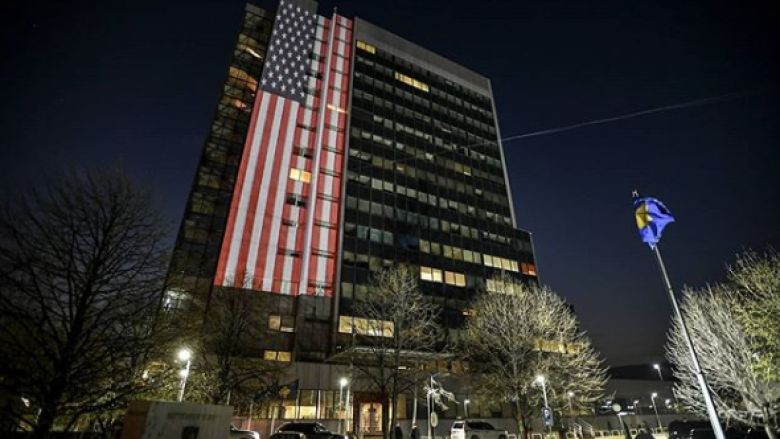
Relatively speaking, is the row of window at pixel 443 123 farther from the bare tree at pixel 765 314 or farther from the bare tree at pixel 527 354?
the bare tree at pixel 765 314

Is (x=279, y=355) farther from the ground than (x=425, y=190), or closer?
closer

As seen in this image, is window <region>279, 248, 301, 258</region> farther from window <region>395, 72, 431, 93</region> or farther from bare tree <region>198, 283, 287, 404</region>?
window <region>395, 72, 431, 93</region>

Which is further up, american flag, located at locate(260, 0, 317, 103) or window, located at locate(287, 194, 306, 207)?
american flag, located at locate(260, 0, 317, 103)

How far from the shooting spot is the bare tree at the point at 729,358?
19.2 metres

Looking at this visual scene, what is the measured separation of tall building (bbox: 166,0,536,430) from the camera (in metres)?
41.3

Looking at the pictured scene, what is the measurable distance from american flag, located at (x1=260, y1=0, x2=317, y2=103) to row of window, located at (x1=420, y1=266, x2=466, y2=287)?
3027 centimetres

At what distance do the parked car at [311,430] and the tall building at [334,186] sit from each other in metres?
13.1

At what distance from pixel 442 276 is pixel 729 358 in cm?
3155

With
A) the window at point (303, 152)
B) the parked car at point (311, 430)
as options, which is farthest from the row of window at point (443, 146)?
the parked car at point (311, 430)

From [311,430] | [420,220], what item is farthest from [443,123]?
[311,430]

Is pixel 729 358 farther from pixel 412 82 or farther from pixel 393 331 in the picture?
pixel 412 82

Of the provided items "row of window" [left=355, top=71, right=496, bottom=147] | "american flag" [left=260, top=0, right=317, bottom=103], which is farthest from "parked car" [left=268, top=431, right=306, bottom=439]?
"row of window" [left=355, top=71, right=496, bottom=147]

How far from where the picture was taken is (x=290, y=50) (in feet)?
181

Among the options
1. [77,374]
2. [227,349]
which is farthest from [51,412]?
[227,349]
